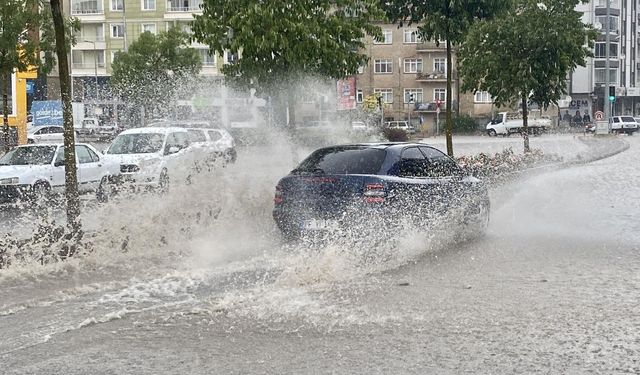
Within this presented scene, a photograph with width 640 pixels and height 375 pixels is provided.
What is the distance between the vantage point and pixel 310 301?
25.3 feet

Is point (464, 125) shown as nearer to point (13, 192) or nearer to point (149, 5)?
point (149, 5)

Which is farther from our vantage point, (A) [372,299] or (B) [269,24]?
(B) [269,24]

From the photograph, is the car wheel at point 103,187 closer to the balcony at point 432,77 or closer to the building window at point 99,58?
the building window at point 99,58

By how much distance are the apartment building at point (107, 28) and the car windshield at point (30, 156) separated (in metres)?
52.8

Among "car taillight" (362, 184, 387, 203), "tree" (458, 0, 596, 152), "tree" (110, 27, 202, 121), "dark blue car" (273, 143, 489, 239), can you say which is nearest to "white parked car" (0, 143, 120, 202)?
"dark blue car" (273, 143, 489, 239)

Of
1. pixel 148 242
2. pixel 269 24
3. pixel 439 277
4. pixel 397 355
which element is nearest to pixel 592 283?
pixel 439 277

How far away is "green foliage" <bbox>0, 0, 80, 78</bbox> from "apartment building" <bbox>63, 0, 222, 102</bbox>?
49360 mm

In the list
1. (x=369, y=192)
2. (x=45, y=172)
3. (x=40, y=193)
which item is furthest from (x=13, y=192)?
(x=369, y=192)

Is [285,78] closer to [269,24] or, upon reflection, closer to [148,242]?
[269,24]

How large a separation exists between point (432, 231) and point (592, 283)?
277cm

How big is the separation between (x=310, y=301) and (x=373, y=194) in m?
2.72

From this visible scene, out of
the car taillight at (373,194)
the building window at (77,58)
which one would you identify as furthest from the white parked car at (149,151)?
the building window at (77,58)

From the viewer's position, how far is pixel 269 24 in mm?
14430

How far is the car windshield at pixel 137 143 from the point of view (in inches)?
782
